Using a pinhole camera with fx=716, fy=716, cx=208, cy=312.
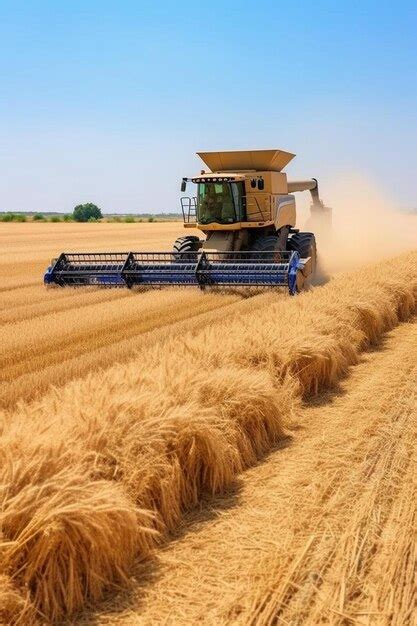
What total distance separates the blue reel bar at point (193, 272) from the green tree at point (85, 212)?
188 ft

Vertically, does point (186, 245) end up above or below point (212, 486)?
above

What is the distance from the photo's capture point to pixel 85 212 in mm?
70188

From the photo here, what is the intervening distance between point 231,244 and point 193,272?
188 cm

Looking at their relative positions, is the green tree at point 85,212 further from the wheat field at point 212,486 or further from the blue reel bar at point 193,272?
the wheat field at point 212,486

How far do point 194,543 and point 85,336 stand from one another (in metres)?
5.13

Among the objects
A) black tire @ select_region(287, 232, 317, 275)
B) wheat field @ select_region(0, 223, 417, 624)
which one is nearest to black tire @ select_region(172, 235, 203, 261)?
black tire @ select_region(287, 232, 317, 275)

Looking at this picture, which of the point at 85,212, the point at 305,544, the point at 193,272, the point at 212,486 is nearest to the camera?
the point at 305,544

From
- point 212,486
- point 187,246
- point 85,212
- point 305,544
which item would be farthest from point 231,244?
point 85,212

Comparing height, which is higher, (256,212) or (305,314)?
(256,212)

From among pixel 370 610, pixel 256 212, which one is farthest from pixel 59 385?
pixel 256 212

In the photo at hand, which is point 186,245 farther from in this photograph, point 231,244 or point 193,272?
point 193,272

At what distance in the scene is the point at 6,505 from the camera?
3160 mm

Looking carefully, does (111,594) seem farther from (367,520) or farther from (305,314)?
(305,314)

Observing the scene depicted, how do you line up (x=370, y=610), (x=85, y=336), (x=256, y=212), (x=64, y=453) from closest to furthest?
(x=370, y=610)
(x=64, y=453)
(x=85, y=336)
(x=256, y=212)
